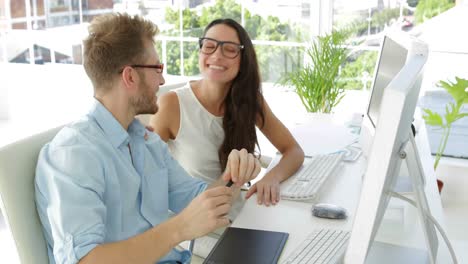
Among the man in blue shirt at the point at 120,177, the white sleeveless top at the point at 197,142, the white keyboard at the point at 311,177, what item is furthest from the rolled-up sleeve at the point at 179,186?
the white sleeveless top at the point at 197,142

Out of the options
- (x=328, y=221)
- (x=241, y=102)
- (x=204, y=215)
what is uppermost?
(x=241, y=102)

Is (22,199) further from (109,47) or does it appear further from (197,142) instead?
(197,142)

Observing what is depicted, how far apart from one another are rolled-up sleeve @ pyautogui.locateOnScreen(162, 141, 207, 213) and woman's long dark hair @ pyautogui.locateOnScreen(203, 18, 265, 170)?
44 centimetres

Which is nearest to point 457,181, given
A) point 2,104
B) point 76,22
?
point 76,22

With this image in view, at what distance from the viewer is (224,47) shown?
2354 mm

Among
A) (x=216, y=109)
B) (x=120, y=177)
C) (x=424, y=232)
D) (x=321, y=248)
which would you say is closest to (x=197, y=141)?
(x=216, y=109)

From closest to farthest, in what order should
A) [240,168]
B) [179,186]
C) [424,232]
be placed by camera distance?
[424,232], [240,168], [179,186]

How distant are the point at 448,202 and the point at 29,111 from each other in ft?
12.6

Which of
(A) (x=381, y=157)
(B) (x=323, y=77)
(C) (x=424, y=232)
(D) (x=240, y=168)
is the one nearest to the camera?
(A) (x=381, y=157)

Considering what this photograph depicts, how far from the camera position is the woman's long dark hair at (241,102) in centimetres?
238

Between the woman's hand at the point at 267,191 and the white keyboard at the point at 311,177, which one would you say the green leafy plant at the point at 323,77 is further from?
the woman's hand at the point at 267,191

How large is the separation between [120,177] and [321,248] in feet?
1.74

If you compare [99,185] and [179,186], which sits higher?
[99,185]

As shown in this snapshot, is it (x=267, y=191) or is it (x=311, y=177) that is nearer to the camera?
(x=267, y=191)
